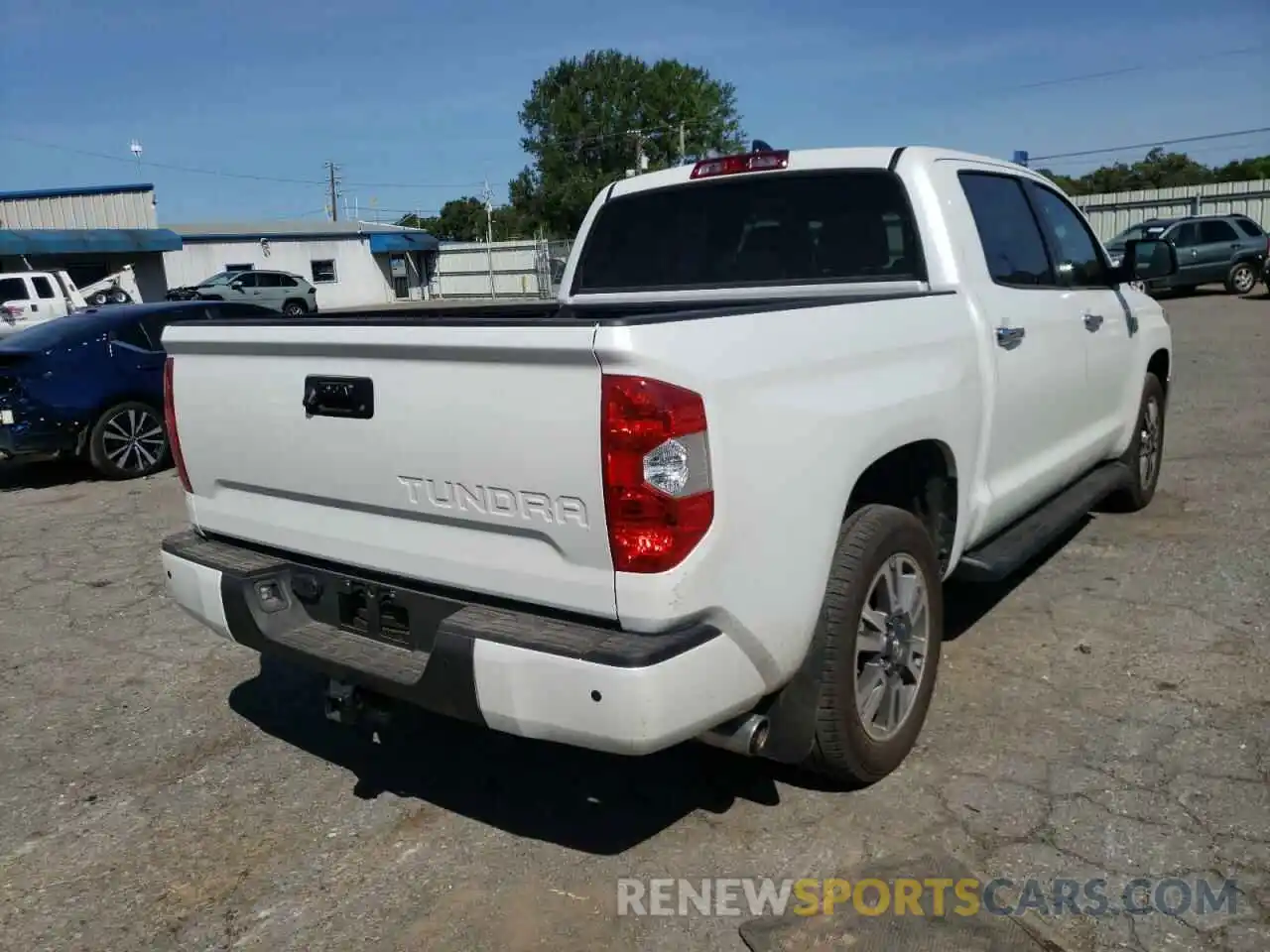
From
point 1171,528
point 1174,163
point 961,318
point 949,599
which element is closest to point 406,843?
point 961,318

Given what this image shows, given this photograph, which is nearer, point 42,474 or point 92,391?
point 92,391

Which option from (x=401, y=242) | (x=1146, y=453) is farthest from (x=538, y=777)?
(x=401, y=242)

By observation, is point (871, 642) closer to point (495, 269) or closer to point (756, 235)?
point (756, 235)

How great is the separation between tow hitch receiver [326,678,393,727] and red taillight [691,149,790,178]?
2561 mm

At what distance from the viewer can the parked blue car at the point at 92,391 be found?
868 centimetres

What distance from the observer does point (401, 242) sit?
52312 millimetres

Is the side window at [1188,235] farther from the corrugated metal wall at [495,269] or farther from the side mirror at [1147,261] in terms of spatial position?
the corrugated metal wall at [495,269]

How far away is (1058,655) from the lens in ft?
14.4

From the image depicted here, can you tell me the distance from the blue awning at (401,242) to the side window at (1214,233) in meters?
37.7

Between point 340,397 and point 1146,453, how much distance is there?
5.08m

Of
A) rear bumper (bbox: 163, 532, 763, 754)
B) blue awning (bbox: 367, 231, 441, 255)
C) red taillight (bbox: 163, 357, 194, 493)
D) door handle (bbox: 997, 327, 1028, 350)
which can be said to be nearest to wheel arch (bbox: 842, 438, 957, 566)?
door handle (bbox: 997, 327, 1028, 350)

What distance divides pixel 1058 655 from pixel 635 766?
1.89 m

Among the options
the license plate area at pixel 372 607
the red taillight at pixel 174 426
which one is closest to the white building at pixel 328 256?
the red taillight at pixel 174 426

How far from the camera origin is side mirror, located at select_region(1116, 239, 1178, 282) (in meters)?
5.46
